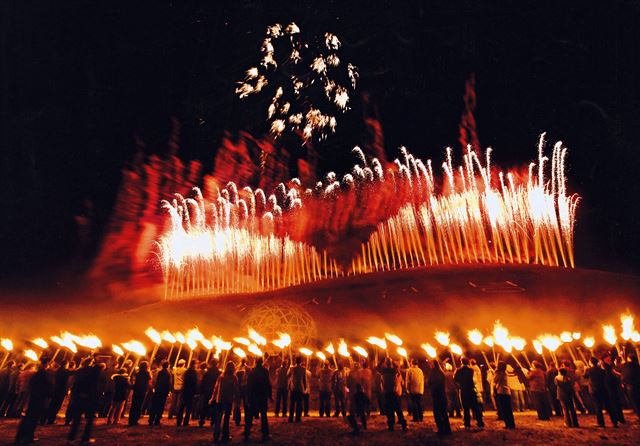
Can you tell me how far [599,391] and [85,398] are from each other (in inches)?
568

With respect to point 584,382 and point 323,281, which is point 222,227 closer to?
point 323,281

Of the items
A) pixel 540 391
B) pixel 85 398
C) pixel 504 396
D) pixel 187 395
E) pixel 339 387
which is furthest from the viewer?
pixel 339 387

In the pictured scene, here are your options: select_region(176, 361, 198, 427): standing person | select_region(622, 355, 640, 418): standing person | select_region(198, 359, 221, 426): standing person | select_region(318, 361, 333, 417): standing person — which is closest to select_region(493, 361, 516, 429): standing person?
select_region(622, 355, 640, 418): standing person

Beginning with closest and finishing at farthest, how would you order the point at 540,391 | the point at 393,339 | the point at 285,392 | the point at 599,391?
the point at 599,391
the point at 540,391
the point at 285,392
the point at 393,339

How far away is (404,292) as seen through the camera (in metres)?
29.7

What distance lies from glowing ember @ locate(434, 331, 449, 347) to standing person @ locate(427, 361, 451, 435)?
12.3 metres

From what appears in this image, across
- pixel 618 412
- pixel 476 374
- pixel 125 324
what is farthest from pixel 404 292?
pixel 125 324

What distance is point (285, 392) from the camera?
47.9 ft

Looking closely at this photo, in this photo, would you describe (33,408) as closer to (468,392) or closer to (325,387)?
(325,387)

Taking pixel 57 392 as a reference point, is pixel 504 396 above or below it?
below

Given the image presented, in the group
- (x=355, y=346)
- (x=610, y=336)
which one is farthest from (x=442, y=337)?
(x=610, y=336)

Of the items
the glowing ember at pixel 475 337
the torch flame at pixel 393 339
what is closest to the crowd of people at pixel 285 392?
the glowing ember at pixel 475 337

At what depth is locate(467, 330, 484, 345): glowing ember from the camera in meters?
22.4

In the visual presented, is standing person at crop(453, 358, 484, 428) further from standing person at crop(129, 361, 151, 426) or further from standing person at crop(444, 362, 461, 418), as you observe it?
standing person at crop(129, 361, 151, 426)
